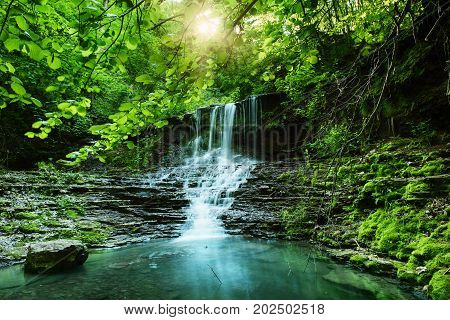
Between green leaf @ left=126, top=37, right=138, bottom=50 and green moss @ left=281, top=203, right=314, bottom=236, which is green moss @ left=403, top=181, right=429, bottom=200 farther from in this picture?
green leaf @ left=126, top=37, right=138, bottom=50

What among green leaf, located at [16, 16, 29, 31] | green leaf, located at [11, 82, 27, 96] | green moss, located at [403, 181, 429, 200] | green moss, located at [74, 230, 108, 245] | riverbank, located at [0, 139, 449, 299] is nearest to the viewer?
green leaf, located at [16, 16, 29, 31]

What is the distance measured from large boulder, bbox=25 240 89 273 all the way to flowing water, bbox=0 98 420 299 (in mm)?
171

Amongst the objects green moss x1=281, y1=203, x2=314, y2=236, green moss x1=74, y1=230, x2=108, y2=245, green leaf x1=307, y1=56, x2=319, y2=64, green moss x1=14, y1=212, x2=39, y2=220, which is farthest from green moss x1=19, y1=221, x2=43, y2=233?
green leaf x1=307, y1=56, x2=319, y2=64

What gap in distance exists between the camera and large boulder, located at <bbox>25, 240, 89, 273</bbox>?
470 cm

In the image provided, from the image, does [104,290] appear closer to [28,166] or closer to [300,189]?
[300,189]

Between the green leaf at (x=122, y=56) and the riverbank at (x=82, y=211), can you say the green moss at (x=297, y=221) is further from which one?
the green leaf at (x=122, y=56)

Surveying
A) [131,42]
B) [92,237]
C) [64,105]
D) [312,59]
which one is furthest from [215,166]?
[131,42]

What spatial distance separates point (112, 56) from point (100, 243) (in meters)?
5.69

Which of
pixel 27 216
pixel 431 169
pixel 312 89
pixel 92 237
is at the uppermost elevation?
pixel 312 89

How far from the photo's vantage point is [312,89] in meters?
6.00

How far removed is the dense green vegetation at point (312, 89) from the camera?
A: 1814 millimetres

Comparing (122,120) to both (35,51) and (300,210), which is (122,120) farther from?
(300,210)

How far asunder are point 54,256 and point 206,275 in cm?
252

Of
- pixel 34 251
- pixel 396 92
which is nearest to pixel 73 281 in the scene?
pixel 34 251
